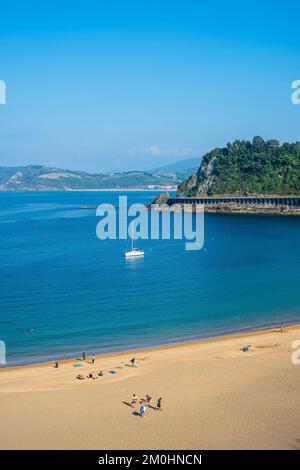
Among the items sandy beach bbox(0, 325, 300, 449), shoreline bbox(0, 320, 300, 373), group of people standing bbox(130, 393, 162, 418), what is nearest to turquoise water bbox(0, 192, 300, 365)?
shoreline bbox(0, 320, 300, 373)

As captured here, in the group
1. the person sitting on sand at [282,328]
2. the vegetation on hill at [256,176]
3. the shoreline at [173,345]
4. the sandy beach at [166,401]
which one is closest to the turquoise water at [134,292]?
the shoreline at [173,345]

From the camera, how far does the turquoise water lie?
4025cm

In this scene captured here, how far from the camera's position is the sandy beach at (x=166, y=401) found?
2298 cm

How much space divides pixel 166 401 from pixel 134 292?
27067 mm

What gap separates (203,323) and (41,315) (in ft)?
45.8

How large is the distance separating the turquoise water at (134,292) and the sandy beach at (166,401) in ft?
14.3

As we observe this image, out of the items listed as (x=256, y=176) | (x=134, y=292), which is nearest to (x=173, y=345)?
(x=134, y=292)

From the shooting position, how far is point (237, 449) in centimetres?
2206

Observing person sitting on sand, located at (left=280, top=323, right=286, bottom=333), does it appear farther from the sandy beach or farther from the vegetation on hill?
the vegetation on hill

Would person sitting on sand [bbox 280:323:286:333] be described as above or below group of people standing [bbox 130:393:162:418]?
above

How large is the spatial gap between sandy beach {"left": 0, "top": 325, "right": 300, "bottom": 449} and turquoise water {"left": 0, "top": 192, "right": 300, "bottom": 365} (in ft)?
14.3

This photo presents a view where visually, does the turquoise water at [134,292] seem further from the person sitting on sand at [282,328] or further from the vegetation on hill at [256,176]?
the vegetation on hill at [256,176]
